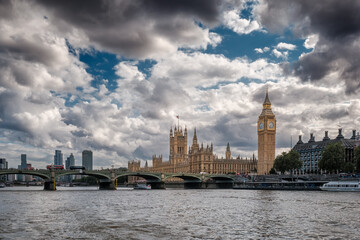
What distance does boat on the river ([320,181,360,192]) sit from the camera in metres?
89.6

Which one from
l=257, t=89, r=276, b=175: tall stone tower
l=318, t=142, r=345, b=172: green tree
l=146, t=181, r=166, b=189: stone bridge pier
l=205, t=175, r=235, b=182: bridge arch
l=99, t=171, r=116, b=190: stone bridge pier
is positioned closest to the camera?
l=318, t=142, r=345, b=172: green tree

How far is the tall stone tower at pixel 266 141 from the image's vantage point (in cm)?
16812

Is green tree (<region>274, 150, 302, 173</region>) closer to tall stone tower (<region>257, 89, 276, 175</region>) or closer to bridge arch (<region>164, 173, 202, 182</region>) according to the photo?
bridge arch (<region>164, 173, 202, 182</region>)

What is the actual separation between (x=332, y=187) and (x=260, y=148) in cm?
7758

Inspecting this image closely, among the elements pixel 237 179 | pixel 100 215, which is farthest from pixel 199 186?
pixel 100 215

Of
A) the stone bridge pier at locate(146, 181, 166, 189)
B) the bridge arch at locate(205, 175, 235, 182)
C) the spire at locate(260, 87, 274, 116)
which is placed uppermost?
the spire at locate(260, 87, 274, 116)

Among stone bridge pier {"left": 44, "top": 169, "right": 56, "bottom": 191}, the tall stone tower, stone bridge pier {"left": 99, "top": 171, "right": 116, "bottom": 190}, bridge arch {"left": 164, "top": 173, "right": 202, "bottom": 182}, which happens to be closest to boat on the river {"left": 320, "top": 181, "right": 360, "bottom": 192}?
bridge arch {"left": 164, "top": 173, "right": 202, "bottom": 182}

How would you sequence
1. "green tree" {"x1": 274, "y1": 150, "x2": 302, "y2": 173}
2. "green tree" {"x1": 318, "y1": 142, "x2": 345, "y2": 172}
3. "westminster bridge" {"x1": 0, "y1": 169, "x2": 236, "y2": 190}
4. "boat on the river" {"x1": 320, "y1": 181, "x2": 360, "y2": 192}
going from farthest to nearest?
"green tree" {"x1": 274, "y1": 150, "x2": 302, "y2": 173}, "green tree" {"x1": 318, "y1": 142, "x2": 345, "y2": 172}, "westminster bridge" {"x1": 0, "y1": 169, "x2": 236, "y2": 190}, "boat on the river" {"x1": 320, "y1": 181, "x2": 360, "y2": 192}

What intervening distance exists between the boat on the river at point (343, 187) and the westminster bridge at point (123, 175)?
49923 mm

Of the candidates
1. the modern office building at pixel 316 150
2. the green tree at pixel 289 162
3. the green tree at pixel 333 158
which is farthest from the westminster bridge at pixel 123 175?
the green tree at pixel 333 158

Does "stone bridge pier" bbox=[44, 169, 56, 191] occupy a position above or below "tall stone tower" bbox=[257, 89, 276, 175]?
below

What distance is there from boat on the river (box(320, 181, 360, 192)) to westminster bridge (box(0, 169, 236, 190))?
49923 millimetres

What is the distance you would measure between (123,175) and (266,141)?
228ft

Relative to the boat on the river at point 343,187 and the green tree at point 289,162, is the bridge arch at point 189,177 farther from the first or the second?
the boat on the river at point 343,187
